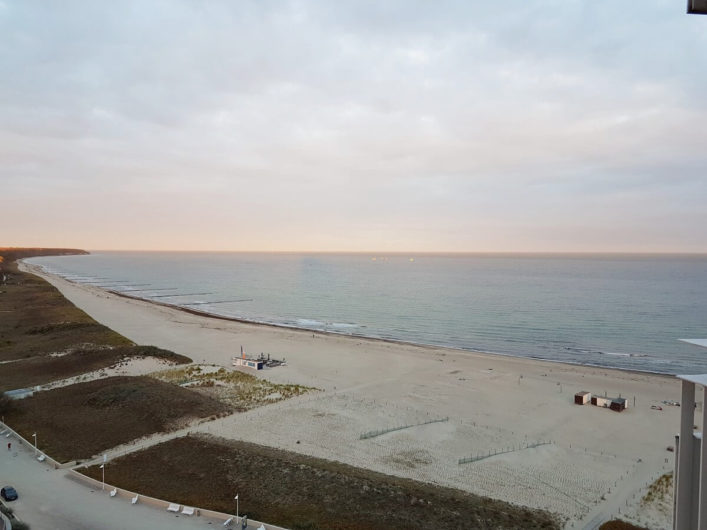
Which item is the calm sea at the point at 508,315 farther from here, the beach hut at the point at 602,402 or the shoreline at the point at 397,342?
the beach hut at the point at 602,402

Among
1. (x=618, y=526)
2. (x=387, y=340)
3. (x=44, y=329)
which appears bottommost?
(x=387, y=340)

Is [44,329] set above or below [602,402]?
above

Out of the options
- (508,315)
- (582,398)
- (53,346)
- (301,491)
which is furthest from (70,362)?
(508,315)

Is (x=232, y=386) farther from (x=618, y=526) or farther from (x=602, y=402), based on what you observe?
(x=602, y=402)

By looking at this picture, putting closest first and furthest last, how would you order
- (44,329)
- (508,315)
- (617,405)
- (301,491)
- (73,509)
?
1. (73,509)
2. (301,491)
3. (617,405)
4. (44,329)
5. (508,315)

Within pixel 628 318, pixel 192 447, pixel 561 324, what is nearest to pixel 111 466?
pixel 192 447

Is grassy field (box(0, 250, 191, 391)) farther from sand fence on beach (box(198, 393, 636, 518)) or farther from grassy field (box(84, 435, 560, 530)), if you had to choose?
grassy field (box(84, 435, 560, 530))

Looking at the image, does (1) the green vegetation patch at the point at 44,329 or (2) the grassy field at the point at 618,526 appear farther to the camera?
(1) the green vegetation patch at the point at 44,329

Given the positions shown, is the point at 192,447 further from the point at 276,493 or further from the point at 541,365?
the point at 541,365

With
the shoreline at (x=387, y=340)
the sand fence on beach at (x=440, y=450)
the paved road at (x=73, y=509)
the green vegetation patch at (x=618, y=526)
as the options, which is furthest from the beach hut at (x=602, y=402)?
the paved road at (x=73, y=509)
